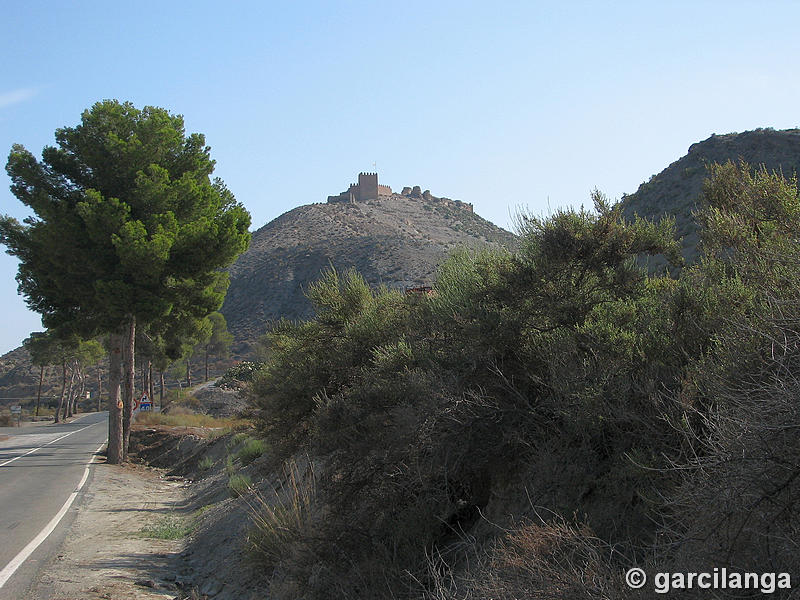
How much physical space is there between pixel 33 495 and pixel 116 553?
252 inches

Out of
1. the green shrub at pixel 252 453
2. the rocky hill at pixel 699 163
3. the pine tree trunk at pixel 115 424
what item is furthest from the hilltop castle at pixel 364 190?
the green shrub at pixel 252 453

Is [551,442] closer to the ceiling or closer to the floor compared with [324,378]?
closer to the floor

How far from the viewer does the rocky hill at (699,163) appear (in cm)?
3238

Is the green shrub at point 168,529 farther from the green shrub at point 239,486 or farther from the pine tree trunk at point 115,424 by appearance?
the pine tree trunk at point 115,424

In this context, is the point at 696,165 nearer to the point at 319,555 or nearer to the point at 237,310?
the point at 319,555

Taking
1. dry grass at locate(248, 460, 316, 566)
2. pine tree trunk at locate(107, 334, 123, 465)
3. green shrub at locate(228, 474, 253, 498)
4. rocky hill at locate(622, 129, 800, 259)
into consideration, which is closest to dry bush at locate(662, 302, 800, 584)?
dry grass at locate(248, 460, 316, 566)

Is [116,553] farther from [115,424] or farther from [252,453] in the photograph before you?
[115,424]

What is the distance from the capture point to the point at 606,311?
285 inches

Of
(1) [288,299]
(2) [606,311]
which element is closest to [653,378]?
(2) [606,311]

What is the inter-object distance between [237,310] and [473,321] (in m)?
71.4

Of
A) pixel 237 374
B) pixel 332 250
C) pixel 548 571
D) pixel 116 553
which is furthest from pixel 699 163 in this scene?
pixel 332 250

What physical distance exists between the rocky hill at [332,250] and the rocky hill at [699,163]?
1535 cm

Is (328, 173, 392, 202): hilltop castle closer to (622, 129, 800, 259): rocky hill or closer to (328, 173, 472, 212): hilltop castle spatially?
(328, 173, 472, 212): hilltop castle

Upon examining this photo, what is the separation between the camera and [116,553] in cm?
1063
